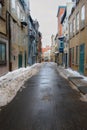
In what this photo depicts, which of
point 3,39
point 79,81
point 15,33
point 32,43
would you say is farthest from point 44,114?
point 32,43

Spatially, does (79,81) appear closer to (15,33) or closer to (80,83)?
(80,83)

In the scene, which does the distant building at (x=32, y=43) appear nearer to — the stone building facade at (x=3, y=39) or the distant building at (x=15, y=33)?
the distant building at (x=15, y=33)

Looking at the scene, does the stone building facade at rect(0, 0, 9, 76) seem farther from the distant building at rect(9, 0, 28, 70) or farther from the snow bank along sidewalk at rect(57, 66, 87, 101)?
the snow bank along sidewalk at rect(57, 66, 87, 101)

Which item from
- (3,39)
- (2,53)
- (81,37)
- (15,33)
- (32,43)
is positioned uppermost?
(32,43)

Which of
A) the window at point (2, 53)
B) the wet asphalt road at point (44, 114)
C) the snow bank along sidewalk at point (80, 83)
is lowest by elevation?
the wet asphalt road at point (44, 114)

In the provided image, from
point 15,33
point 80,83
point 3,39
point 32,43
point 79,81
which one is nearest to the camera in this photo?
point 80,83

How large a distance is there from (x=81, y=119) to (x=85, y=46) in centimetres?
1158

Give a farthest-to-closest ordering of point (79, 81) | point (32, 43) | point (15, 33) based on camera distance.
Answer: point (32, 43) < point (15, 33) < point (79, 81)

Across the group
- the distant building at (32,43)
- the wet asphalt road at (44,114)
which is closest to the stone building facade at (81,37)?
the wet asphalt road at (44,114)

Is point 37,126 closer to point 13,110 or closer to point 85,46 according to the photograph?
point 13,110

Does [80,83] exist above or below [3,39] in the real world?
below

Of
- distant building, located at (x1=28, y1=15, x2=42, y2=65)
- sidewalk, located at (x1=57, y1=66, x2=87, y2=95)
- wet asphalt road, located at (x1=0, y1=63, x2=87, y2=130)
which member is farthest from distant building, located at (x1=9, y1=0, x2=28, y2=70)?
wet asphalt road, located at (x1=0, y1=63, x2=87, y2=130)

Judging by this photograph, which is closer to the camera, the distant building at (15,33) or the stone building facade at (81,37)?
the stone building facade at (81,37)

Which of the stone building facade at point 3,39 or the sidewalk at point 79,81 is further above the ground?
the stone building facade at point 3,39
